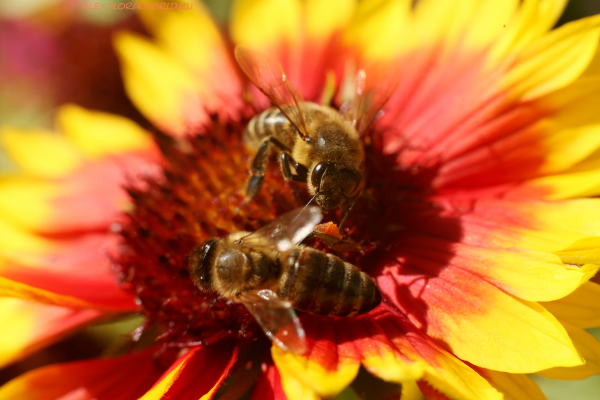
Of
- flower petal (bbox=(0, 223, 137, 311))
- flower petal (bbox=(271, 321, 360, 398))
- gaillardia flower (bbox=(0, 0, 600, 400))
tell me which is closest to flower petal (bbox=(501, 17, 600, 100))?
gaillardia flower (bbox=(0, 0, 600, 400))

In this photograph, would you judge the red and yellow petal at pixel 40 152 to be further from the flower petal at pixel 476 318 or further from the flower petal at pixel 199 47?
the flower petal at pixel 476 318

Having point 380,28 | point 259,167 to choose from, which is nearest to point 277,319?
point 259,167

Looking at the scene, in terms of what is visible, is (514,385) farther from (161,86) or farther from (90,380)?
(161,86)

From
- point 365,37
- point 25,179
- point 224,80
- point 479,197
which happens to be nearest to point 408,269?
point 479,197

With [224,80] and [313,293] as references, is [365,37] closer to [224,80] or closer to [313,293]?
[224,80]

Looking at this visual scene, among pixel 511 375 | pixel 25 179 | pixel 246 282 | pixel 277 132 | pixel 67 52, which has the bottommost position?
pixel 511 375

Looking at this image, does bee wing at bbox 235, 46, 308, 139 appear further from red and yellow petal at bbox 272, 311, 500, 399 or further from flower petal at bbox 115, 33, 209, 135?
flower petal at bbox 115, 33, 209, 135
